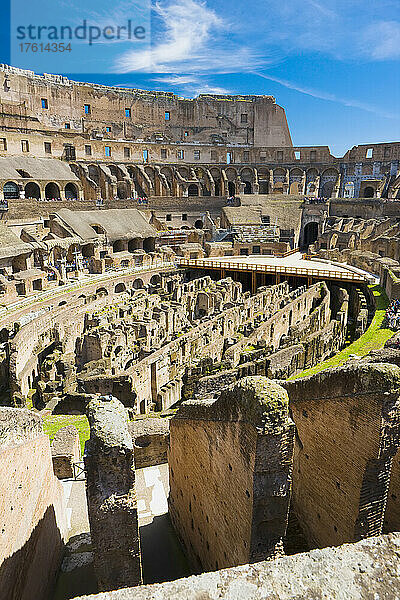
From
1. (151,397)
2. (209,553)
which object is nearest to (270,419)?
(209,553)

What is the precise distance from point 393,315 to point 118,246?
24.1m

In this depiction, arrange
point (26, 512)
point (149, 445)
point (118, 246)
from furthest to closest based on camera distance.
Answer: point (118, 246) < point (149, 445) < point (26, 512)

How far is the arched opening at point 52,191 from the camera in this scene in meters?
41.0

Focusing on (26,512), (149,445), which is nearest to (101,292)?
(149,445)

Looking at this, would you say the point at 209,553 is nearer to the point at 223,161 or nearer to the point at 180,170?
the point at 180,170

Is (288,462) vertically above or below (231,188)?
below

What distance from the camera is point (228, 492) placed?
18.2 feet

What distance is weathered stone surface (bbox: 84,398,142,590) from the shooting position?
5.14m

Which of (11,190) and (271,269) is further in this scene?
(11,190)

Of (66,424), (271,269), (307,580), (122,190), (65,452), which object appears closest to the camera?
(307,580)

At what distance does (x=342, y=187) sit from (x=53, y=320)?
136 feet

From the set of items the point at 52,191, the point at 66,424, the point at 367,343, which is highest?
the point at 52,191

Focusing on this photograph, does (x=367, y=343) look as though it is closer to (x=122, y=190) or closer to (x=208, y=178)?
(x=122, y=190)

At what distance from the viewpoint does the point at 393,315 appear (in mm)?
19406
